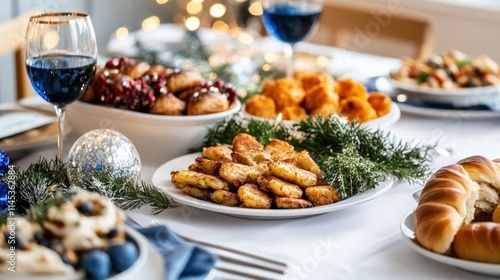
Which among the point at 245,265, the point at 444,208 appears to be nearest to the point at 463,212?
the point at 444,208

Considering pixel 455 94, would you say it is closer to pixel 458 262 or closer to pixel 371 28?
pixel 458 262

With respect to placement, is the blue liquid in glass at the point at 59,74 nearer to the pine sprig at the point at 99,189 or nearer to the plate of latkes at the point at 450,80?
the pine sprig at the point at 99,189

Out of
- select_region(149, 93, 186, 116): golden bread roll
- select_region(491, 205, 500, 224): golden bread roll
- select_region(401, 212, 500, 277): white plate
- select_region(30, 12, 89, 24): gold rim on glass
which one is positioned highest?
select_region(30, 12, 89, 24): gold rim on glass

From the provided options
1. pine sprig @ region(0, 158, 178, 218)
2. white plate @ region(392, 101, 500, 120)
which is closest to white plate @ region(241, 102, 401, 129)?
white plate @ region(392, 101, 500, 120)

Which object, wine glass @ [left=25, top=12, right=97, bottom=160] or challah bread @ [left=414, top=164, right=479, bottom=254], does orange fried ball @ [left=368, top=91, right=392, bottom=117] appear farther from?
wine glass @ [left=25, top=12, right=97, bottom=160]

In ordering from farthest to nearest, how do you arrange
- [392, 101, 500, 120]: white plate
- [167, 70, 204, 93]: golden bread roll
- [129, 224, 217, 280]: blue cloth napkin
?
[392, 101, 500, 120]: white plate
[167, 70, 204, 93]: golden bread roll
[129, 224, 217, 280]: blue cloth napkin

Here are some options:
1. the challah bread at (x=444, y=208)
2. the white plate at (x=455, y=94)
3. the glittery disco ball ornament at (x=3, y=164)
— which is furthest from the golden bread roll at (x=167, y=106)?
the white plate at (x=455, y=94)
